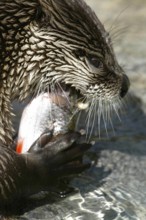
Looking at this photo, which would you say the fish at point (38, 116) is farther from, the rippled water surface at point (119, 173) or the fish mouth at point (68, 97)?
the rippled water surface at point (119, 173)

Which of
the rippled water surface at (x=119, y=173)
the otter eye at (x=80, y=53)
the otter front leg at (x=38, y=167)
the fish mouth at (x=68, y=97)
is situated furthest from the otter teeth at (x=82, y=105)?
the rippled water surface at (x=119, y=173)

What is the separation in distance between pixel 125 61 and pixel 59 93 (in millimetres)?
1677

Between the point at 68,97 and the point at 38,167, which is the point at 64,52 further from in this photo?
the point at 38,167

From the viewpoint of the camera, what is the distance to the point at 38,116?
387 centimetres

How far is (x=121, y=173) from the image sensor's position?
14.1ft

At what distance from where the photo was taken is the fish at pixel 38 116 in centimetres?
386

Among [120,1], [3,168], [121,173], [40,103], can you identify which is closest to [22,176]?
[3,168]

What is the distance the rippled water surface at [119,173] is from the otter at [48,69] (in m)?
0.16

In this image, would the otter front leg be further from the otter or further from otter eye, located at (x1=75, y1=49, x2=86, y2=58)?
otter eye, located at (x1=75, y1=49, x2=86, y2=58)

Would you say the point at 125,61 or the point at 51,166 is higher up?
→ the point at 125,61

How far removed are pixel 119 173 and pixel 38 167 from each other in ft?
2.05

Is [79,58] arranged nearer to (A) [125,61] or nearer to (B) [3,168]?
(B) [3,168]

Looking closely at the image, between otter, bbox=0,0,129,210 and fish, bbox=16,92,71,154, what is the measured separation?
40 mm

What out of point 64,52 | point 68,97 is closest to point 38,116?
point 68,97
